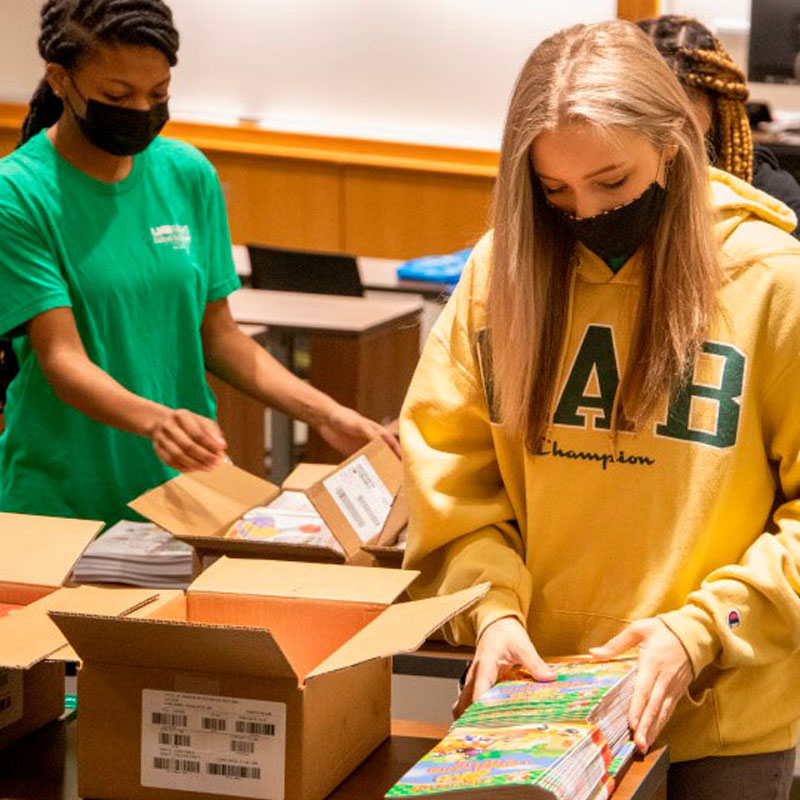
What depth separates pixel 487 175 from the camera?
779 cm

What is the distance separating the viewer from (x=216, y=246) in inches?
109

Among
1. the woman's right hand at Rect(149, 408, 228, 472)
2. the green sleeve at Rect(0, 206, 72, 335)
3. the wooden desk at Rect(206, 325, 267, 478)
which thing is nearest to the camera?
the woman's right hand at Rect(149, 408, 228, 472)

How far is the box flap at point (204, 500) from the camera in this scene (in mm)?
2275

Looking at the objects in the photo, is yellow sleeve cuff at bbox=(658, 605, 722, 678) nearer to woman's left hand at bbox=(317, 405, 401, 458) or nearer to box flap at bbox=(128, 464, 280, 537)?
box flap at bbox=(128, 464, 280, 537)

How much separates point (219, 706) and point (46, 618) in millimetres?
297

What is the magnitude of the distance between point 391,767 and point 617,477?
406 millimetres

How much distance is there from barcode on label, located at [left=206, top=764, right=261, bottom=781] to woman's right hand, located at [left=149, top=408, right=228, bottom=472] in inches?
33.9

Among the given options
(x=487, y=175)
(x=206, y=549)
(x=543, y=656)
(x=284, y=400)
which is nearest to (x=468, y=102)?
(x=487, y=175)

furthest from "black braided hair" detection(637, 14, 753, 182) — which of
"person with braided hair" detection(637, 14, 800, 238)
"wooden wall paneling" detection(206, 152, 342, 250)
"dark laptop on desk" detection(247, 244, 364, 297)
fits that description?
"wooden wall paneling" detection(206, 152, 342, 250)

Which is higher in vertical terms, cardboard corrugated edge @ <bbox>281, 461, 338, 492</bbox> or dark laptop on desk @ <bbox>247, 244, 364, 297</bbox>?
cardboard corrugated edge @ <bbox>281, 461, 338, 492</bbox>

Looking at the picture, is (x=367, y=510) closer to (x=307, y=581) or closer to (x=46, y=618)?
(x=307, y=581)

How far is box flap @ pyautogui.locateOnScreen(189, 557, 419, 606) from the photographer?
5.54ft

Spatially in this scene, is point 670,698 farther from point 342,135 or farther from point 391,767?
point 342,135

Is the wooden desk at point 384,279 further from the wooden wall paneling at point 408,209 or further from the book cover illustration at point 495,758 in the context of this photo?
the book cover illustration at point 495,758
